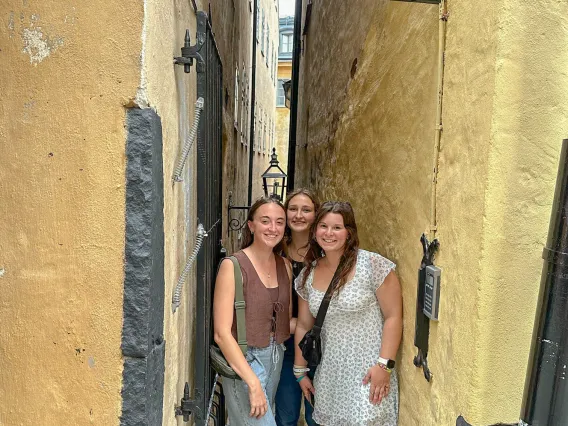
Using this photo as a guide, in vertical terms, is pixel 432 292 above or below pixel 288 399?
above

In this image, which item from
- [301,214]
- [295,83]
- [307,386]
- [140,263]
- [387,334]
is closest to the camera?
[140,263]

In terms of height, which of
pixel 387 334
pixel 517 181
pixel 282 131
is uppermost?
pixel 282 131

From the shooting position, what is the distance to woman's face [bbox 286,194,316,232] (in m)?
2.95

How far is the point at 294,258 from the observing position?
2969 millimetres

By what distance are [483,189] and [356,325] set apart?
110 centimetres

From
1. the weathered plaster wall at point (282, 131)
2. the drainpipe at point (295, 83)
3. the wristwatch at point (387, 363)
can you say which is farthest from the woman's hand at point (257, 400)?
the weathered plaster wall at point (282, 131)

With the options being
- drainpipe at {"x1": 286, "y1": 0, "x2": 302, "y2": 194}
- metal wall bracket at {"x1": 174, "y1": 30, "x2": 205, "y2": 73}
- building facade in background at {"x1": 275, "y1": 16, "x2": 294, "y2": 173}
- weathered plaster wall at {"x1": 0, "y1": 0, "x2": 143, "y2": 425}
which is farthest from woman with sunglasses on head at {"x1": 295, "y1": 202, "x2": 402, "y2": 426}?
building facade in background at {"x1": 275, "y1": 16, "x2": 294, "y2": 173}

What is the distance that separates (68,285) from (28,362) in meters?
0.30

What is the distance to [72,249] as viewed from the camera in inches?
59.4

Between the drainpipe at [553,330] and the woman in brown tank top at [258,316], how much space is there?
130cm

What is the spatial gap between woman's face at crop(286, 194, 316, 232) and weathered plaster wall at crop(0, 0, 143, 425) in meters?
1.57

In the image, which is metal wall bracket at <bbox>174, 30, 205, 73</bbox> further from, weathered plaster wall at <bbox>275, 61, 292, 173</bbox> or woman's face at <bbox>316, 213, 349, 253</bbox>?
weathered plaster wall at <bbox>275, 61, 292, 173</bbox>

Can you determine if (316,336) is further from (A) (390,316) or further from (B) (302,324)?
(A) (390,316)

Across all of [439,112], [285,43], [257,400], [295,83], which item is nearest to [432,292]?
[439,112]
